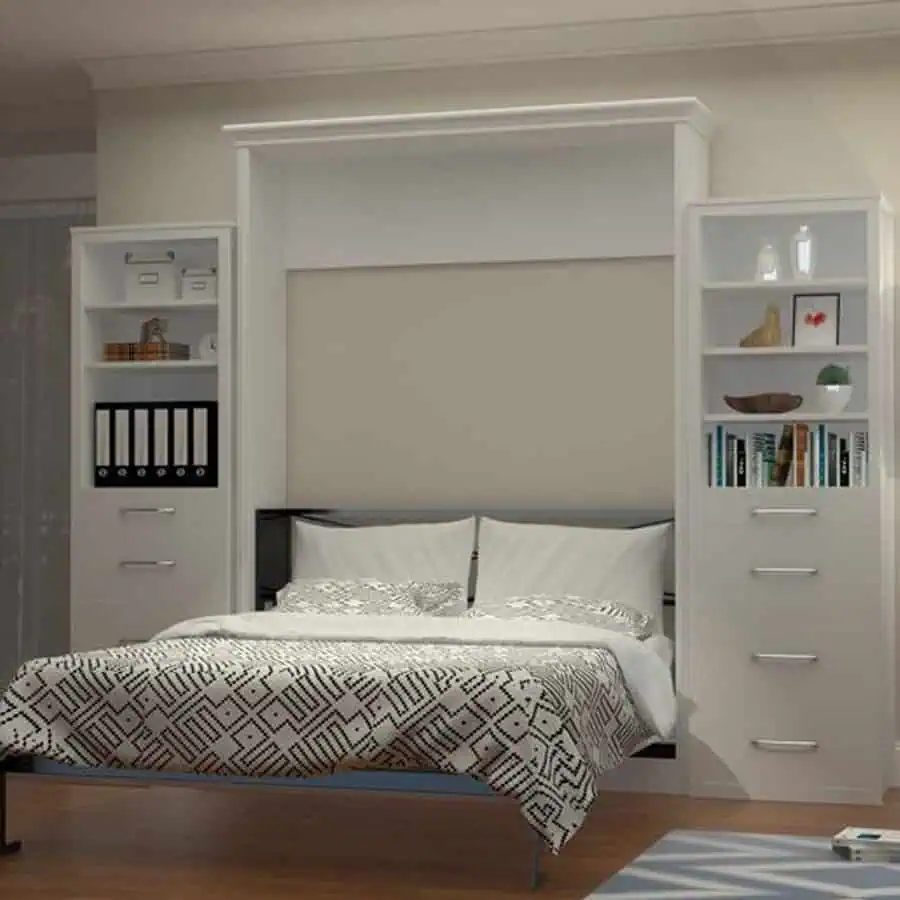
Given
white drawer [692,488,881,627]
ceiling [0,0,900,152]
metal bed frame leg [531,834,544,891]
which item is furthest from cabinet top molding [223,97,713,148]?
metal bed frame leg [531,834,544,891]

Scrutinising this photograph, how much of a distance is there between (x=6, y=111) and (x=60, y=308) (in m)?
1.01

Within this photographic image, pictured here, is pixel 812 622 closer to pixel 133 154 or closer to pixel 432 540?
pixel 432 540

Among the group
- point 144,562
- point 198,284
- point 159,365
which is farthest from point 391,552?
point 198,284

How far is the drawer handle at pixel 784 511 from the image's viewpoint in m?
5.63

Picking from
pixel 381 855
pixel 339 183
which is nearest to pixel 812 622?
pixel 381 855

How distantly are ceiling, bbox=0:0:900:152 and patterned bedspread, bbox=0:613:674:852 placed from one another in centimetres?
223

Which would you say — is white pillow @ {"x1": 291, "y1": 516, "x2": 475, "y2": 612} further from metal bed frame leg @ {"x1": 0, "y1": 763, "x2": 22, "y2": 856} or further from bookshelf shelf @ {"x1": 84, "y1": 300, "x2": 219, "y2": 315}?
metal bed frame leg @ {"x1": 0, "y1": 763, "x2": 22, "y2": 856}

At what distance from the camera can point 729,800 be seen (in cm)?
565

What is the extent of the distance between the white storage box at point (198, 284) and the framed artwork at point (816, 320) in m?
2.02

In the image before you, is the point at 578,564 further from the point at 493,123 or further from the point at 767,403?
the point at 493,123

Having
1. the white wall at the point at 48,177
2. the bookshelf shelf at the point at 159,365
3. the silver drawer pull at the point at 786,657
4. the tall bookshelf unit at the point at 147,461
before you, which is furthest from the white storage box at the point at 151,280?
the silver drawer pull at the point at 786,657

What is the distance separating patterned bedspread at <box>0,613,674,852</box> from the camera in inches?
170

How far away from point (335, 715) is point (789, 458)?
1.99 meters

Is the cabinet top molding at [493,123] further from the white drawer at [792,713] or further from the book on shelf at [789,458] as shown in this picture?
the white drawer at [792,713]
